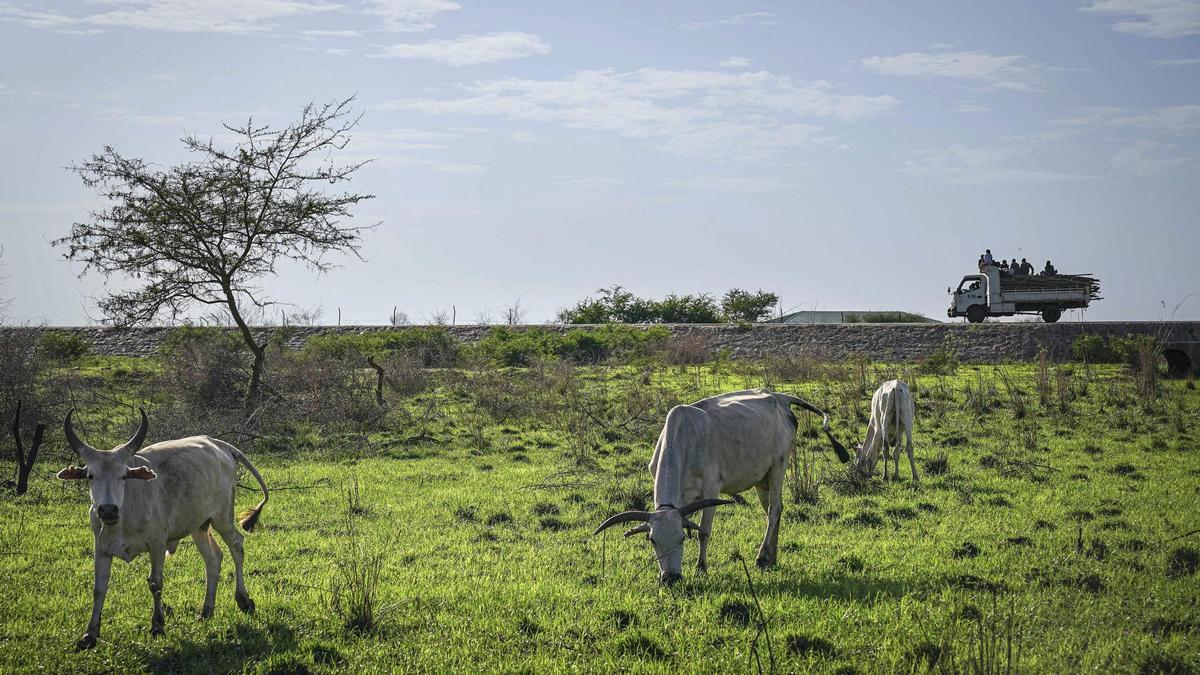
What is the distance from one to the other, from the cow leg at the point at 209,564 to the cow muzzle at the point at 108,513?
0.90 meters

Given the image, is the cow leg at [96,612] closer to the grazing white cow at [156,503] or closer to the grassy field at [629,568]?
the grazing white cow at [156,503]

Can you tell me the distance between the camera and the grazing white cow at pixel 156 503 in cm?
702

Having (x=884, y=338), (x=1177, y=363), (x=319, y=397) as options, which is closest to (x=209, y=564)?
(x=319, y=397)

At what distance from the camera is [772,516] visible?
9.62 metres

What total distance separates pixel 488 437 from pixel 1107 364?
2205cm

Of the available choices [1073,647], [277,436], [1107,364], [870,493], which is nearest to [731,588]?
[1073,647]

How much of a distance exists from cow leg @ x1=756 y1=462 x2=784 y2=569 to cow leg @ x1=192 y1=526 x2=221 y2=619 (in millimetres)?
4657

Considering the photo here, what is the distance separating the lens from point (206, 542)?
798cm

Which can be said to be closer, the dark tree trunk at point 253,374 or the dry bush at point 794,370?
the dark tree trunk at point 253,374

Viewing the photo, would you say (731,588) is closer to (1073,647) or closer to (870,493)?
(1073,647)

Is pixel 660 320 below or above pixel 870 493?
above

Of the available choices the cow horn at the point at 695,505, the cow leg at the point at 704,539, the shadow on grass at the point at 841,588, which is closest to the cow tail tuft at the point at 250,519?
the cow horn at the point at 695,505

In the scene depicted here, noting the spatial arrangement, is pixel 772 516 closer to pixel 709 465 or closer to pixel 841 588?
pixel 709 465

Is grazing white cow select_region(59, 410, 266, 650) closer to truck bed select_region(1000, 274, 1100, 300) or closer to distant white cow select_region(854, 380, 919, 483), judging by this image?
distant white cow select_region(854, 380, 919, 483)
